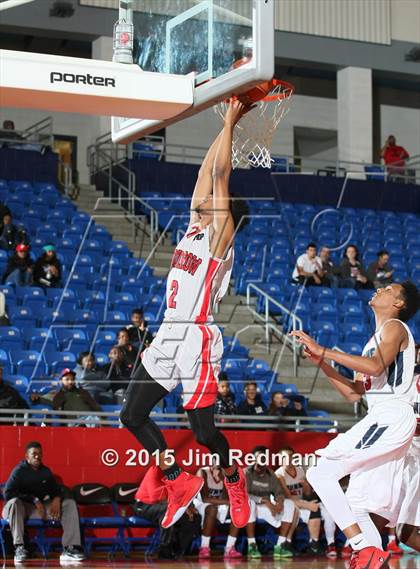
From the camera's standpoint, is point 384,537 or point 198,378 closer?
point 198,378

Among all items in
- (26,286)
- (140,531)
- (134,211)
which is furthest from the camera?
(134,211)

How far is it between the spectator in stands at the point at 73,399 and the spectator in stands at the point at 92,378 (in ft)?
0.83

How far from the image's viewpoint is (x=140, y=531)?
484 inches

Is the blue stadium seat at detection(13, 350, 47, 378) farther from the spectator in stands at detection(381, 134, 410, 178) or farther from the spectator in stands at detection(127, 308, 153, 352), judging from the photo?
the spectator in stands at detection(381, 134, 410, 178)

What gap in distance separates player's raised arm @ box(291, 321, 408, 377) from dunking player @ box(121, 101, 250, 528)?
63 centimetres

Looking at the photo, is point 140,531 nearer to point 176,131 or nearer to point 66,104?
point 66,104

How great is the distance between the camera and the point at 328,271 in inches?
682

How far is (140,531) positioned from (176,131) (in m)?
13.0

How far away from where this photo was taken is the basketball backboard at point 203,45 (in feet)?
20.2

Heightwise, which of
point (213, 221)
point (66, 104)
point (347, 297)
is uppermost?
point (66, 104)

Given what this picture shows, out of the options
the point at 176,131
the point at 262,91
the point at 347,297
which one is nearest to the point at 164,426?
the point at 347,297

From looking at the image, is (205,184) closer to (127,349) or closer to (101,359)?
(127,349)

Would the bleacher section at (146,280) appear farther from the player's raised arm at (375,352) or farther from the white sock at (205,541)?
the player's raised arm at (375,352)

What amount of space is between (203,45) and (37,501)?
6.30 metres
